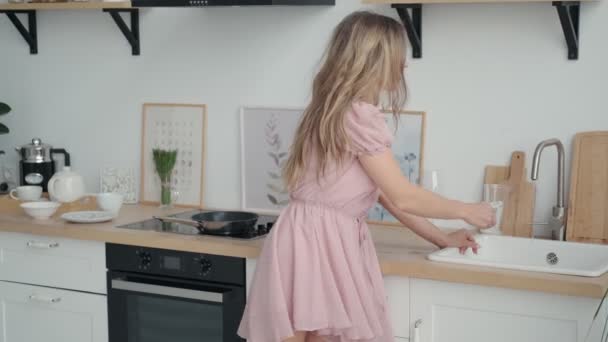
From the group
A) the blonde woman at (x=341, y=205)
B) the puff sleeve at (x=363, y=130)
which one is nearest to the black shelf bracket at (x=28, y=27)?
the blonde woman at (x=341, y=205)

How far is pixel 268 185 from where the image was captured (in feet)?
11.4

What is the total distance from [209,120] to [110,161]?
0.51m

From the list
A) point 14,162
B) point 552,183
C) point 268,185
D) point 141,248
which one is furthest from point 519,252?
point 14,162

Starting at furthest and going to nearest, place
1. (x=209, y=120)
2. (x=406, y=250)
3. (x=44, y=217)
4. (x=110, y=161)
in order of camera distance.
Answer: (x=110, y=161) < (x=209, y=120) < (x=44, y=217) < (x=406, y=250)

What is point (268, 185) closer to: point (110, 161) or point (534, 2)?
point (110, 161)

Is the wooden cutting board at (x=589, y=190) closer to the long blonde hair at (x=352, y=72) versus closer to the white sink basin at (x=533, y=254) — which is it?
the white sink basin at (x=533, y=254)

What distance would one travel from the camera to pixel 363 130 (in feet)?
8.02

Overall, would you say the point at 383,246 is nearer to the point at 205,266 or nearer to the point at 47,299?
the point at 205,266

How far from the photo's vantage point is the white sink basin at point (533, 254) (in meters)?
2.75

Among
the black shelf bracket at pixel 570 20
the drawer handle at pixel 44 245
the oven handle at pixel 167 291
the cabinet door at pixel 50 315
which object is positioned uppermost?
the black shelf bracket at pixel 570 20

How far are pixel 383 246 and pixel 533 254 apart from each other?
1.52 feet

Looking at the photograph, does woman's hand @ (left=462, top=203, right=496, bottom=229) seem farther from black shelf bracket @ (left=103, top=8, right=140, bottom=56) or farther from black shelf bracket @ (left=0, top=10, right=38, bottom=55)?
black shelf bracket @ (left=0, top=10, right=38, bottom=55)

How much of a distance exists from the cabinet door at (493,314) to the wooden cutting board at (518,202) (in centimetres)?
50

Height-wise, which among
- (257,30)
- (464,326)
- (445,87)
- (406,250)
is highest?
(257,30)
